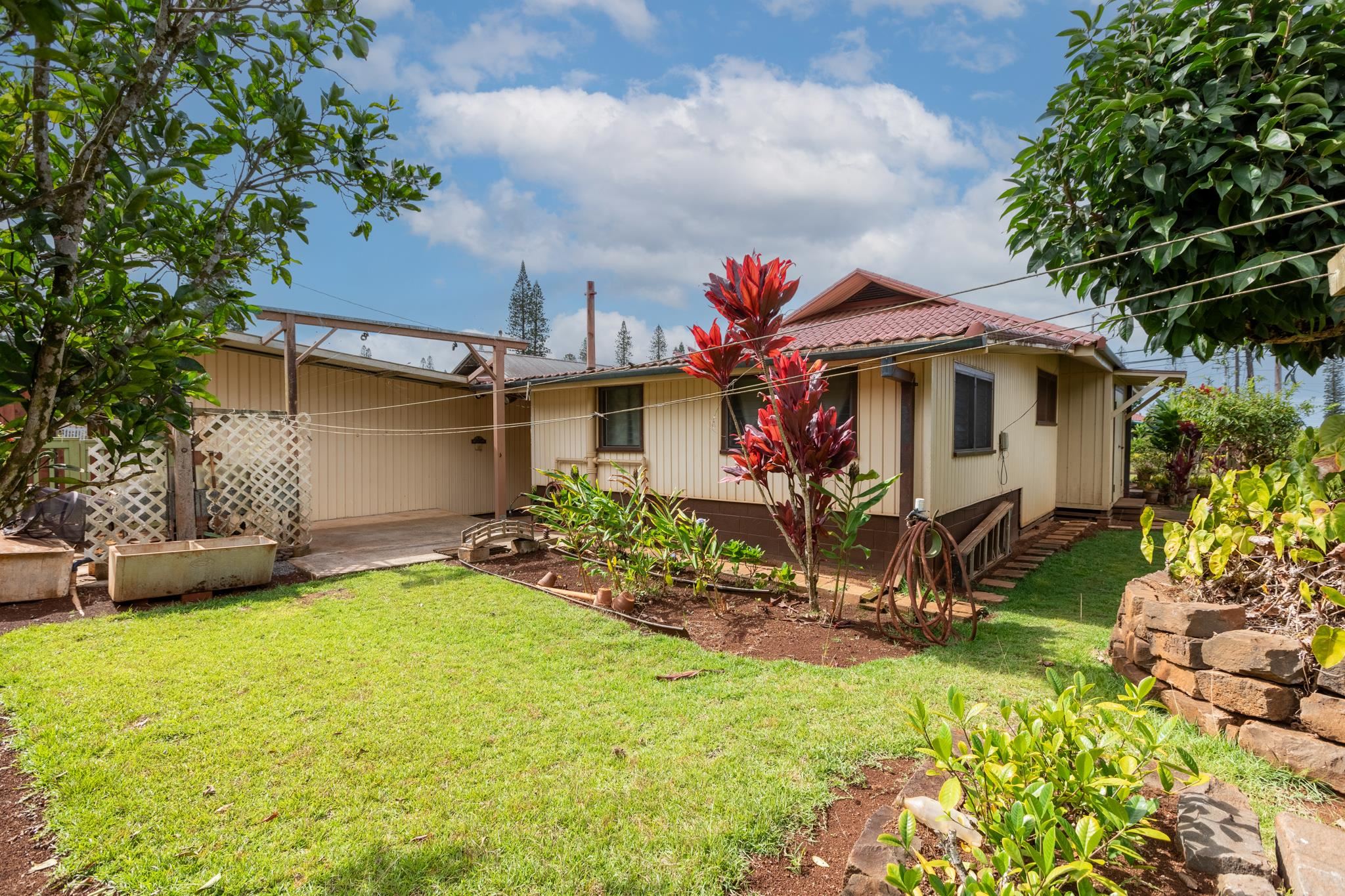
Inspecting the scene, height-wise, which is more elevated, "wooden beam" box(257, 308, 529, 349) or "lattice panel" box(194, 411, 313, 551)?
"wooden beam" box(257, 308, 529, 349)

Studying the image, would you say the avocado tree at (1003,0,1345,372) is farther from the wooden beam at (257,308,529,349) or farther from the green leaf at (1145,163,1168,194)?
the wooden beam at (257,308,529,349)

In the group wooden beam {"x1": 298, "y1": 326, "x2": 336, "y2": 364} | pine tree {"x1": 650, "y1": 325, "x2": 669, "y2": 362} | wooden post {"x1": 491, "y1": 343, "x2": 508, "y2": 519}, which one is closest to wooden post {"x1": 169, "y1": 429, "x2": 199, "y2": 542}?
wooden beam {"x1": 298, "y1": 326, "x2": 336, "y2": 364}

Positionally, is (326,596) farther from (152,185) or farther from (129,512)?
(152,185)

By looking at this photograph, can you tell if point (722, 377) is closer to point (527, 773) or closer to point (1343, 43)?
point (527, 773)

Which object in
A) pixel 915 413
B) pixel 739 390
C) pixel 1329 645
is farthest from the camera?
pixel 739 390

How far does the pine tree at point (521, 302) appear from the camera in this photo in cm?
4753

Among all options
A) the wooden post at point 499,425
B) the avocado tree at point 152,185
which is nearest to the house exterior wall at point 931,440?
the wooden post at point 499,425

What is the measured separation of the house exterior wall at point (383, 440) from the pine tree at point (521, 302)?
35.4 metres

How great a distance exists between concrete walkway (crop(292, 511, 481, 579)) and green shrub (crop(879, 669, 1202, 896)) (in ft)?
24.3

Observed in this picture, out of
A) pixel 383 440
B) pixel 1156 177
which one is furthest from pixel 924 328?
pixel 383 440

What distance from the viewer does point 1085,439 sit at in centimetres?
1124

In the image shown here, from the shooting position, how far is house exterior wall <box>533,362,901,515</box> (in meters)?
6.88

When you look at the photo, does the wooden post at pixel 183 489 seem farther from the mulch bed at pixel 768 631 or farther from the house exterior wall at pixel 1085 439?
the house exterior wall at pixel 1085 439

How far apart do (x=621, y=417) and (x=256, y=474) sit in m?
5.05
